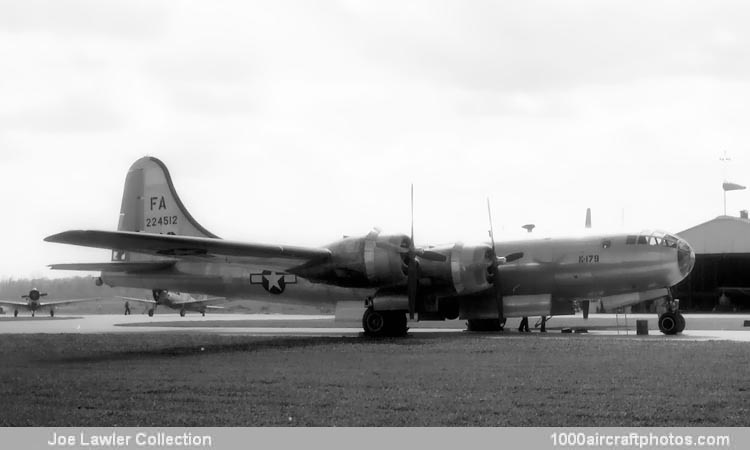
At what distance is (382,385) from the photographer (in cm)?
1198

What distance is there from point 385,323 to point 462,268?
265 centimetres

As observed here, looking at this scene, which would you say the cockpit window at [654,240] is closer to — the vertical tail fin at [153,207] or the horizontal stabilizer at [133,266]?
the vertical tail fin at [153,207]

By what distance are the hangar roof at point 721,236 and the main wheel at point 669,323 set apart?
138 ft

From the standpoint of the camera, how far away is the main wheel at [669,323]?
81.1ft

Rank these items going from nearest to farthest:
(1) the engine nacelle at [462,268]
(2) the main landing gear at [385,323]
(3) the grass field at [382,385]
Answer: (3) the grass field at [382,385] → (1) the engine nacelle at [462,268] → (2) the main landing gear at [385,323]

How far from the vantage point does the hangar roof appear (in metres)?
63.5

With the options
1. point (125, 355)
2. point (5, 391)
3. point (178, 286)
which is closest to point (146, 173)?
point (178, 286)

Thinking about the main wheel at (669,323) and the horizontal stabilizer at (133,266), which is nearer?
the main wheel at (669,323)

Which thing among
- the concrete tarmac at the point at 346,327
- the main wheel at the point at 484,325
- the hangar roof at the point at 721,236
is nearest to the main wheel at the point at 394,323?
the concrete tarmac at the point at 346,327

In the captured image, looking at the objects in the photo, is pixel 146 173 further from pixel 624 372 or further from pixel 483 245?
pixel 624 372

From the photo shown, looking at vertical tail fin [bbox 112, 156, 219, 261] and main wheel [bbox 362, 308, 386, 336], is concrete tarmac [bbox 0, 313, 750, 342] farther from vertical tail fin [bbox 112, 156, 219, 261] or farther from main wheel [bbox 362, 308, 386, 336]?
vertical tail fin [bbox 112, 156, 219, 261]

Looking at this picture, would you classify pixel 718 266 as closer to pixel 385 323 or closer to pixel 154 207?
pixel 154 207

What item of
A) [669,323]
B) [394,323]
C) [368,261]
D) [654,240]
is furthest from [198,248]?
[669,323]

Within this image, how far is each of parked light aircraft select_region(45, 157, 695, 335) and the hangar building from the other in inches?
1571
